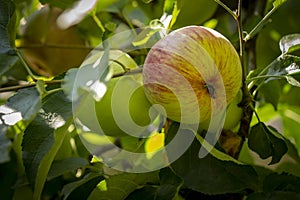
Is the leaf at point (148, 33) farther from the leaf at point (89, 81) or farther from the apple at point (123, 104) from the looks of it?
the leaf at point (89, 81)

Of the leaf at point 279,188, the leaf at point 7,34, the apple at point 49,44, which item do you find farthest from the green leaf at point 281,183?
the apple at point 49,44

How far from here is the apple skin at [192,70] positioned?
560 mm

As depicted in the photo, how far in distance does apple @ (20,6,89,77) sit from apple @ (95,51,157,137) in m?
0.39

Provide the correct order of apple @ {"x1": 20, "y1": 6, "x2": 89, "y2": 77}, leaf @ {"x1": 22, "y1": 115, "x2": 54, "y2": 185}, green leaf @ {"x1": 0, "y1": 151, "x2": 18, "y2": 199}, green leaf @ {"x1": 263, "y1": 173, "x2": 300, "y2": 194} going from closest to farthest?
leaf @ {"x1": 22, "y1": 115, "x2": 54, "y2": 185} < green leaf @ {"x1": 263, "y1": 173, "x2": 300, "y2": 194} < green leaf @ {"x1": 0, "y1": 151, "x2": 18, "y2": 199} < apple @ {"x1": 20, "y1": 6, "x2": 89, "y2": 77}

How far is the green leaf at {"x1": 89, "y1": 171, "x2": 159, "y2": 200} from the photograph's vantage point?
0.66 metres

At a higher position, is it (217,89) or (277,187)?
(217,89)

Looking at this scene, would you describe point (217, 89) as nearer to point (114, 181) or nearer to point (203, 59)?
point (203, 59)

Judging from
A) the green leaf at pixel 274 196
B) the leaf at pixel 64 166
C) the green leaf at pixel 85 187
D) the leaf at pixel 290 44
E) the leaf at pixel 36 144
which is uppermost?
the leaf at pixel 290 44

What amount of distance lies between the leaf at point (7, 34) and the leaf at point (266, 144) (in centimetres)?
28

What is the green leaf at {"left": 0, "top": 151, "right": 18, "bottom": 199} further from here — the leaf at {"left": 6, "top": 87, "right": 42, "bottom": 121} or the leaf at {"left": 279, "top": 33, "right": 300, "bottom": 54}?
the leaf at {"left": 279, "top": 33, "right": 300, "bottom": 54}

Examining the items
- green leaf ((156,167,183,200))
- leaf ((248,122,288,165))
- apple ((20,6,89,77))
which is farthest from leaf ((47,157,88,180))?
apple ((20,6,89,77))

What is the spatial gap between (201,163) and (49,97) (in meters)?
0.18

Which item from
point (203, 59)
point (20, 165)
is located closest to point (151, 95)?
point (203, 59)

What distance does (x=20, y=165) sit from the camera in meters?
0.81
